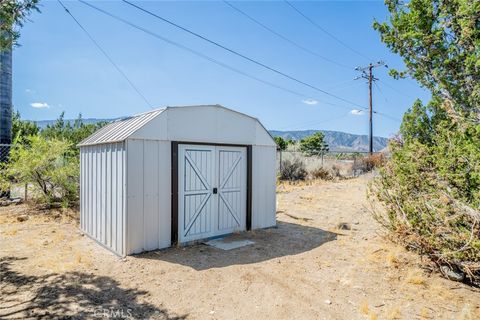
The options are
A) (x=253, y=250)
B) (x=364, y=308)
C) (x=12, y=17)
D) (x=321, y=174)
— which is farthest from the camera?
(x=321, y=174)

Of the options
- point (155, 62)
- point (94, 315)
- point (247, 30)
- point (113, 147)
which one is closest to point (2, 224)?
point (113, 147)

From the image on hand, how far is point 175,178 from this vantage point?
543 centimetres

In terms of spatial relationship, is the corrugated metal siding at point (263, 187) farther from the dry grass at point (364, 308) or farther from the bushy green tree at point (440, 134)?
the dry grass at point (364, 308)

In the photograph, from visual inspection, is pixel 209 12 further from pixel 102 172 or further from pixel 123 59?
pixel 102 172

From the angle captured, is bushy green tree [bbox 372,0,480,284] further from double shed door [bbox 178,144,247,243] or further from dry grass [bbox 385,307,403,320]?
double shed door [bbox 178,144,247,243]

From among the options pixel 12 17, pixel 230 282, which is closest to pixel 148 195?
pixel 230 282

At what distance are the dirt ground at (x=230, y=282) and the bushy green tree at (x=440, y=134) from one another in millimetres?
716

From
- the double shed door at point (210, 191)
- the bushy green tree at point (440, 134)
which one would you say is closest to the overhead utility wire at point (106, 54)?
the double shed door at point (210, 191)

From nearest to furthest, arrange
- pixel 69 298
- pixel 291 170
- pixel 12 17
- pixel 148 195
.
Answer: pixel 69 298
pixel 12 17
pixel 148 195
pixel 291 170

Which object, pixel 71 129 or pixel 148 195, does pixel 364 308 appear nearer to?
Result: pixel 148 195

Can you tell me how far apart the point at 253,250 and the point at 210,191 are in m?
1.52

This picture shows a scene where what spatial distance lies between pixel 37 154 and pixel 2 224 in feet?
6.74

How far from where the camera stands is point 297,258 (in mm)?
5043

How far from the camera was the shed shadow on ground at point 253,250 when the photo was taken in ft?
15.7
